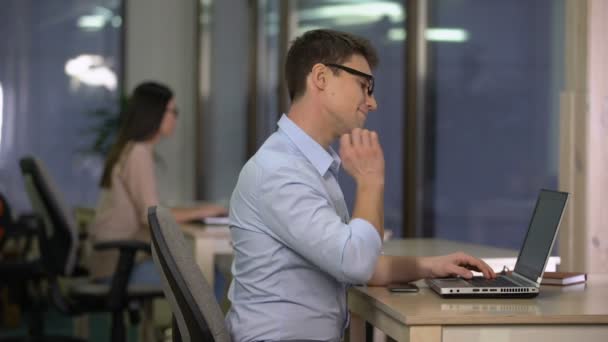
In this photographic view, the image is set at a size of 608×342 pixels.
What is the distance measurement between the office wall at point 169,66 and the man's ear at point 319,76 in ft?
18.3

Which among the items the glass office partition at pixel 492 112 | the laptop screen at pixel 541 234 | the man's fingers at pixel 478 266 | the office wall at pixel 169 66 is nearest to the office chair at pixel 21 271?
the office wall at pixel 169 66

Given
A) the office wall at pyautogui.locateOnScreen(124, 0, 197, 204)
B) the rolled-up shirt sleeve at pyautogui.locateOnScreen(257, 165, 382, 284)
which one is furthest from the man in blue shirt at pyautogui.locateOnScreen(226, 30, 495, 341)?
the office wall at pyautogui.locateOnScreen(124, 0, 197, 204)

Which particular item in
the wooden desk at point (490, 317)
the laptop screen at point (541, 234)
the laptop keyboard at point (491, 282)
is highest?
the laptop screen at point (541, 234)

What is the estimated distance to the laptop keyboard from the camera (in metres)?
1.90

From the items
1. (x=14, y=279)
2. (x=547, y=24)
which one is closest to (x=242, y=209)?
(x=547, y=24)

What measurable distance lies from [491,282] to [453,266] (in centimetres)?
13

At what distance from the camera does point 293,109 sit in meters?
2.05

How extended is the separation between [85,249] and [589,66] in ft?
13.0

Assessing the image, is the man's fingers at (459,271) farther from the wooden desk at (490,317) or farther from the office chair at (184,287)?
the office chair at (184,287)

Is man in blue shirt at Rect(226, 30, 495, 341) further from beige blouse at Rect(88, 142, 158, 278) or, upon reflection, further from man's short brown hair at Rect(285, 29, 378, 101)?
beige blouse at Rect(88, 142, 158, 278)

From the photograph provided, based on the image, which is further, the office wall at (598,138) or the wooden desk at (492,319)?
the office wall at (598,138)

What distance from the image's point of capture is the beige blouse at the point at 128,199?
13.4 ft

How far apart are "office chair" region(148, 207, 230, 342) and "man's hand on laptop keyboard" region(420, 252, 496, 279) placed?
503 mm

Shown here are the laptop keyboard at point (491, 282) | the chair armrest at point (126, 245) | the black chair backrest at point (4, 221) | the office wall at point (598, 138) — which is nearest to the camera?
the laptop keyboard at point (491, 282)
